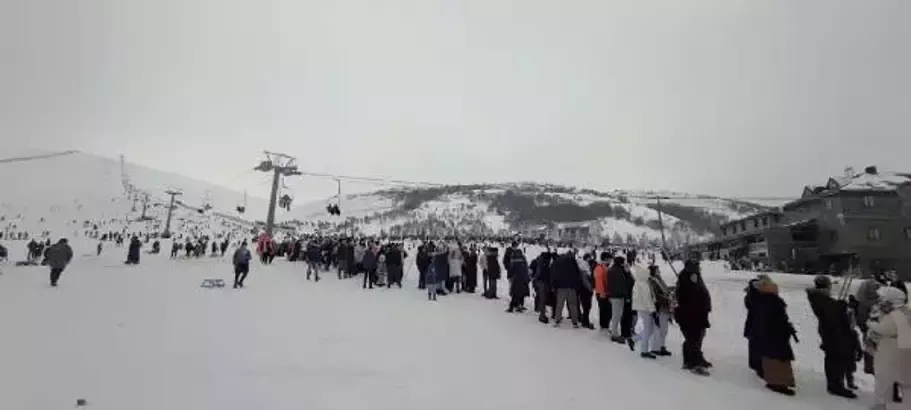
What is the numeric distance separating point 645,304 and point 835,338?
8.28 ft

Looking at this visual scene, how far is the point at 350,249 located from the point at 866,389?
16.4m

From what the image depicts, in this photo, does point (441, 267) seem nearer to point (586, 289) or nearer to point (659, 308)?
point (586, 289)

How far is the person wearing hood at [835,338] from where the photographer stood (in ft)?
23.8

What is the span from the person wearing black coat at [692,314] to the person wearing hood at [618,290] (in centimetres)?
147

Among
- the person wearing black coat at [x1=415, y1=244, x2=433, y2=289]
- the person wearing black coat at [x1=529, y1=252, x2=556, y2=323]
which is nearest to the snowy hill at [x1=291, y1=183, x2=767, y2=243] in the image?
the person wearing black coat at [x1=415, y1=244, x2=433, y2=289]

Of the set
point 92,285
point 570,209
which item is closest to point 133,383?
point 92,285

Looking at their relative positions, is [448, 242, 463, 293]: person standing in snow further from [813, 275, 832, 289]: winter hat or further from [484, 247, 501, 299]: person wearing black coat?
[813, 275, 832, 289]: winter hat

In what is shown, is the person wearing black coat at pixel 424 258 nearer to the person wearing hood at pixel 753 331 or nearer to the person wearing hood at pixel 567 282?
the person wearing hood at pixel 567 282

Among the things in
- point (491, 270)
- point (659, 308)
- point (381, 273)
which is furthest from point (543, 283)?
point (381, 273)

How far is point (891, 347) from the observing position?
5.49 m

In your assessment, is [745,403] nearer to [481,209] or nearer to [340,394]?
[340,394]

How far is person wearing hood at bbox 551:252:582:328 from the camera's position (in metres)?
11.1

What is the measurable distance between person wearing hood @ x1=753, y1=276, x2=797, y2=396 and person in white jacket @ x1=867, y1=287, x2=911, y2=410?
131 cm

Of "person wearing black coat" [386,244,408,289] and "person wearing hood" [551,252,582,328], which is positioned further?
"person wearing black coat" [386,244,408,289]
